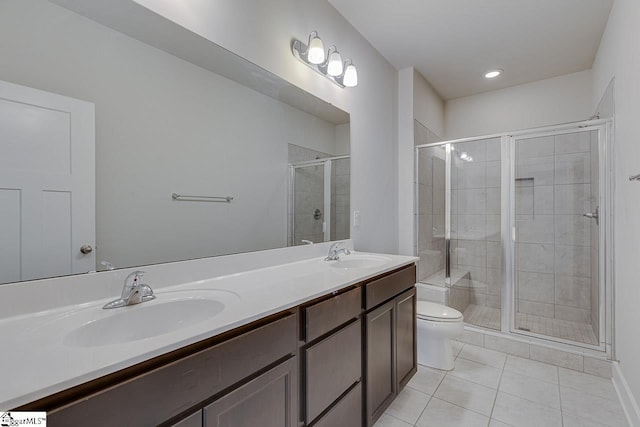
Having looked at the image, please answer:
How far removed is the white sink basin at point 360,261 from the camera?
186 cm

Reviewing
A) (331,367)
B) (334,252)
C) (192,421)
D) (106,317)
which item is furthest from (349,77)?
(192,421)

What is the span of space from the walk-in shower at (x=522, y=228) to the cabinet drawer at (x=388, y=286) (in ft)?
3.81

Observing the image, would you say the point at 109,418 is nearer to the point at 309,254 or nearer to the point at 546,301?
the point at 309,254

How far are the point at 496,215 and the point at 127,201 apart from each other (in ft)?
9.22

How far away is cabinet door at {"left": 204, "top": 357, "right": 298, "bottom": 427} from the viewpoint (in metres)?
0.78

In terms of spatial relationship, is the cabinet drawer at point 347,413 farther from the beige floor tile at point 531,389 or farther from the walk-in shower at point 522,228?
the walk-in shower at point 522,228

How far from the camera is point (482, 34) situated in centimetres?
236

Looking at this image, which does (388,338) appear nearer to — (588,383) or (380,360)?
(380,360)

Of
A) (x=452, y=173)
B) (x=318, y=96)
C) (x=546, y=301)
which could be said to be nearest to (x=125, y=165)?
(x=318, y=96)

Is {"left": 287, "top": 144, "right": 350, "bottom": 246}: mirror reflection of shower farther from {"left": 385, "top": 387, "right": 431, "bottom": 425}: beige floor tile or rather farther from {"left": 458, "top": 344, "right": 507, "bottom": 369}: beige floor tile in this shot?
{"left": 458, "top": 344, "right": 507, "bottom": 369}: beige floor tile

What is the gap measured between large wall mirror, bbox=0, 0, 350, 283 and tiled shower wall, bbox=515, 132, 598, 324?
2.02 metres

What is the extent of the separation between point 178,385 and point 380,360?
3.59ft

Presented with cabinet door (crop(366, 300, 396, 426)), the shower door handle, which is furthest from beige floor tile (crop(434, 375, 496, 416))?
the shower door handle

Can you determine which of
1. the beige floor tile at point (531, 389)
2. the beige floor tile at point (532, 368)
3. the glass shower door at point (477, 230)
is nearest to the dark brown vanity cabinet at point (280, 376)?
the beige floor tile at point (531, 389)
